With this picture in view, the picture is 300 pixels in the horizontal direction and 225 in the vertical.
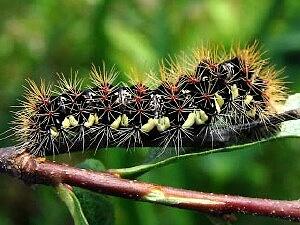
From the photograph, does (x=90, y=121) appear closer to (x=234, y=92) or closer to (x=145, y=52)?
(x=234, y=92)

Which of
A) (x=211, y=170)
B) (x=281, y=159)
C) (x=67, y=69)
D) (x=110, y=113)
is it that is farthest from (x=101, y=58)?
(x=110, y=113)

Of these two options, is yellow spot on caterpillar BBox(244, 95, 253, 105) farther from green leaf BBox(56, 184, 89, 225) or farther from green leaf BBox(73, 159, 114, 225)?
green leaf BBox(56, 184, 89, 225)

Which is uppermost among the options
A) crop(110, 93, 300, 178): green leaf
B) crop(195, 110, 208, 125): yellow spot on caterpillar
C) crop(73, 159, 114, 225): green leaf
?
crop(195, 110, 208, 125): yellow spot on caterpillar

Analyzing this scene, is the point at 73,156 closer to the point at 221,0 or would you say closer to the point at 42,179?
the point at 221,0

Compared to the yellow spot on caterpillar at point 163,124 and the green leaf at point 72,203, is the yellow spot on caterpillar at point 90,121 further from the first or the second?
the green leaf at point 72,203

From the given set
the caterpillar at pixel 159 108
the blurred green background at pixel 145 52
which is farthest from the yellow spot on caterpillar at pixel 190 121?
the blurred green background at pixel 145 52

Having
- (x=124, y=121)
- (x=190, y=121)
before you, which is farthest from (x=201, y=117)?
(x=124, y=121)

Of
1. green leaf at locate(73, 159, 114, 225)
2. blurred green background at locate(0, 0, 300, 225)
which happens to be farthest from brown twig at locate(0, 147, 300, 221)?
blurred green background at locate(0, 0, 300, 225)
